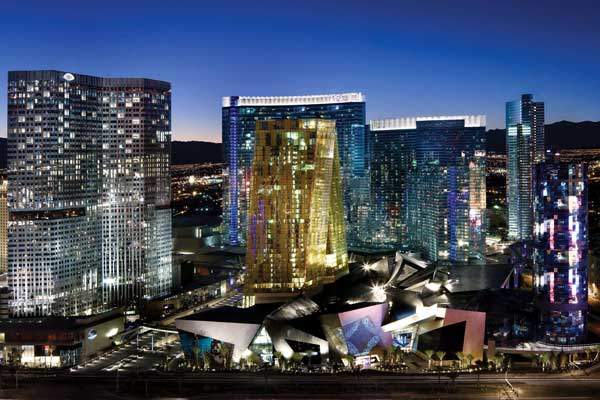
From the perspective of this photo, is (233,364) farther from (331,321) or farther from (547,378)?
(547,378)

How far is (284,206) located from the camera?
255 ft

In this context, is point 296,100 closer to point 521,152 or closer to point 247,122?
point 247,122

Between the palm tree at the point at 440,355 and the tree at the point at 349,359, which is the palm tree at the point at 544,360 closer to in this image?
the palm tree at the point at 440,355

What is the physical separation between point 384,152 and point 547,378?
9788 centimetres

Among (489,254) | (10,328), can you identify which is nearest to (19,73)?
(10,328)

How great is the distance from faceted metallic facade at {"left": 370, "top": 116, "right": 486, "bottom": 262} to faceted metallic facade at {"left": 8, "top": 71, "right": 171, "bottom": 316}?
45.8 metres

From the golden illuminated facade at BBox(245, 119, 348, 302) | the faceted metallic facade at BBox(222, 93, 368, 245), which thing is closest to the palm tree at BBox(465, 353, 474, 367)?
the golden illuminated facade at BBox(245, 119, 348, 302)

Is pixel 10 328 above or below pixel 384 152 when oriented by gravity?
below

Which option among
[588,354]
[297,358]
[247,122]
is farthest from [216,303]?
[247,122]

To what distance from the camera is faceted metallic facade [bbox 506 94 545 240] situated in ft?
464

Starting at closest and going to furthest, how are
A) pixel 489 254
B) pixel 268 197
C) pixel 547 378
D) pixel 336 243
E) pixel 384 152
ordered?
pixel 547 378 → pixel 268 197 → pixel 336 243 → pixel 489 254 → pixel 384 152

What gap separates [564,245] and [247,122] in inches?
3172

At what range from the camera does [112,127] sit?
88.1 m

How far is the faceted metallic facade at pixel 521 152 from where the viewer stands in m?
142
